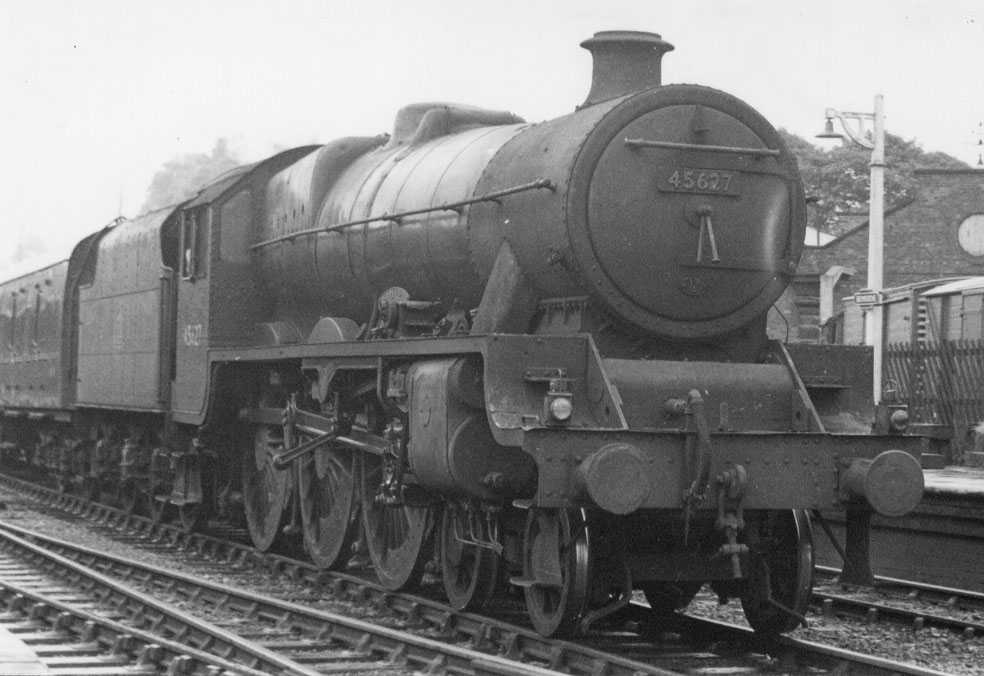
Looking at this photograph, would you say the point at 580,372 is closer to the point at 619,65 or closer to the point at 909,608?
the point at 619,65

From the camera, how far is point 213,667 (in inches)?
304

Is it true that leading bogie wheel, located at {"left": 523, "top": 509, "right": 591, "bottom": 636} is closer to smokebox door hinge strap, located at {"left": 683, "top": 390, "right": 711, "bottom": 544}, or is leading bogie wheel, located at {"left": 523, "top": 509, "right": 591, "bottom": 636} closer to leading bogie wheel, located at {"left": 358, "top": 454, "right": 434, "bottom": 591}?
smokebox door hinge strap, located at {"left": 683, "top": 390, "right": 711, "bottom": 544}

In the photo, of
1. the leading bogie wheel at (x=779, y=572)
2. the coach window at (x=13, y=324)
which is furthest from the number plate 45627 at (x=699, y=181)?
the coach window at (x=13, y=324)

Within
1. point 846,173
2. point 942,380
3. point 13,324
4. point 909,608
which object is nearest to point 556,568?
point 909,608

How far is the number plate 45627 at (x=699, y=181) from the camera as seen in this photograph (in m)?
8.83

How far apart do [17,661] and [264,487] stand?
637cm

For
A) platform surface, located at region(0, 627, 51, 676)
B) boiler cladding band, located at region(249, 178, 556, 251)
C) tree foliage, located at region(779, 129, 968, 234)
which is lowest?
platform surface, located at region(0, 627, 51, 676)

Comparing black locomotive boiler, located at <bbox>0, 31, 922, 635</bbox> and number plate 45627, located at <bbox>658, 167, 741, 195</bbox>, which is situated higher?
number plate 45627, located at <bbox>658, 167, 741, 195</bbox>

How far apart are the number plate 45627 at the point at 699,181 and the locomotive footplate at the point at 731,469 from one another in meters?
1.52

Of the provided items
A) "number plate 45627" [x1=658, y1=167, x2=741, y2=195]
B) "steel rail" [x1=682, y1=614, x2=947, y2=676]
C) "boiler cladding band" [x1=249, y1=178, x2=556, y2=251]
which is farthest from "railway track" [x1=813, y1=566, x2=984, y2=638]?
"boiler cladding band" [x1=249, y1=178, x2=556, y2=251]

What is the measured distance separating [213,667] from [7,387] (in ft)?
50.0

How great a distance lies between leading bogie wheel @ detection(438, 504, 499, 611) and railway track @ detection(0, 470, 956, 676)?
174mm

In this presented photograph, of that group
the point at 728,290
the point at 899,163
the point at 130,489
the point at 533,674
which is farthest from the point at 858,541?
the point at 899,163

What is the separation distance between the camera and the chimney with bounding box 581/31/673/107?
9.37m
